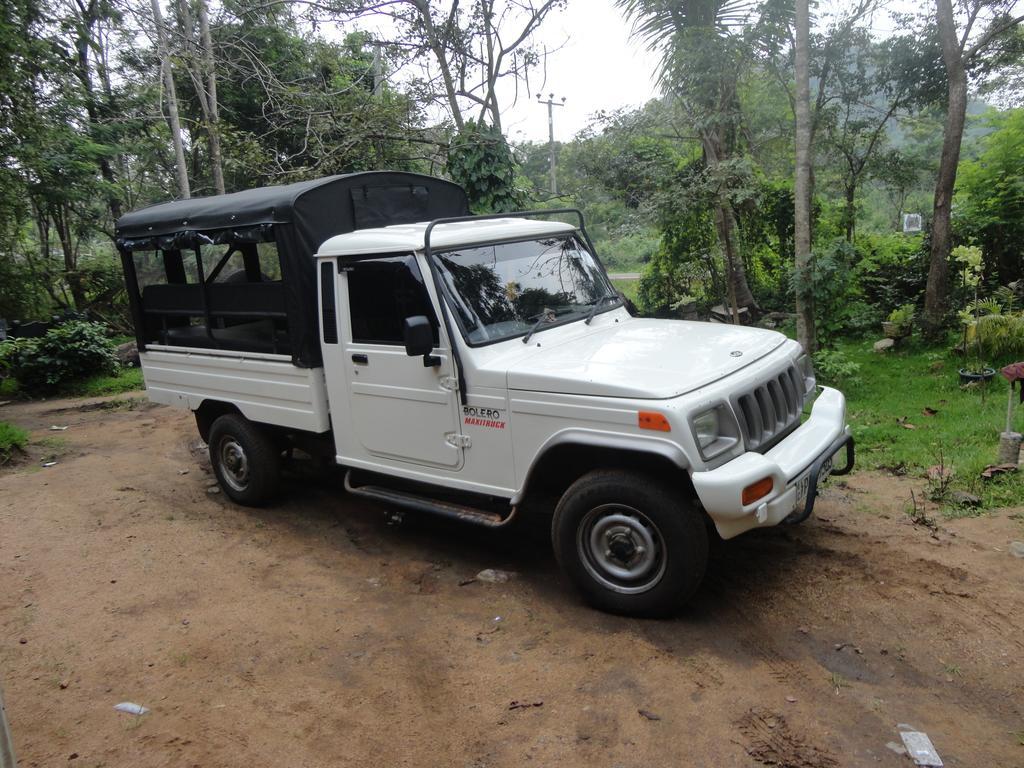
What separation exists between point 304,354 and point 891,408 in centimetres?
587

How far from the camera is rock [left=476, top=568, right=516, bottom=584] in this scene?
14.6ft

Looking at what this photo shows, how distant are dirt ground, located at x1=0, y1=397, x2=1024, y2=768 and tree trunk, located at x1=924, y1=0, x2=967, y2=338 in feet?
16.3

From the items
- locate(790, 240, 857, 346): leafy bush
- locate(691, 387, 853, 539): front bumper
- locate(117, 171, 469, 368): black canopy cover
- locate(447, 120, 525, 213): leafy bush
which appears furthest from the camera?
locate(447, 120, 525, 213): leafy bush

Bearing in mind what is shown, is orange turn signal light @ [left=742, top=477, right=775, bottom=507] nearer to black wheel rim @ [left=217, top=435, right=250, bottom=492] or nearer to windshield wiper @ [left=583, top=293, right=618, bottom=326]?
windshield wiper @ [left=583, top=293, right=618, bottom=326]

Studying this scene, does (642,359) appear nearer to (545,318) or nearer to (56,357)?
(545,318)

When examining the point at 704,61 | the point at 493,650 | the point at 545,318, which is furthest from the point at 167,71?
the point at 493,650

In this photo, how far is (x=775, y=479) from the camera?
3.50m

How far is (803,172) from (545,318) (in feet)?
16.6

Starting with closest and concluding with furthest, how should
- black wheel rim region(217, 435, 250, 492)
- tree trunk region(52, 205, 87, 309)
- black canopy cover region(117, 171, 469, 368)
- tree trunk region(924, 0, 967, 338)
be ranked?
black canopy cover region(117, 171, 469, 368)
black wheel rim region(217, 435, 250, 492)
tree trunk region(924, 0, 967, 338)
tree trunk region(52, 205, 87, 309)

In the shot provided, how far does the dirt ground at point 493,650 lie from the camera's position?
115 inches

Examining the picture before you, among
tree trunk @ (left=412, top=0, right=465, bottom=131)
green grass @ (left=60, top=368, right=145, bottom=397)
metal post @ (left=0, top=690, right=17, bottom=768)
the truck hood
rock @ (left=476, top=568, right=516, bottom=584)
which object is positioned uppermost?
tree trunk @ (left=412, top=0, right=465, bottom=131)

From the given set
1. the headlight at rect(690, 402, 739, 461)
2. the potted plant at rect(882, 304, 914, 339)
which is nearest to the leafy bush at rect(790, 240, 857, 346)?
the potted plant at rect(882, 304, 914, 339)

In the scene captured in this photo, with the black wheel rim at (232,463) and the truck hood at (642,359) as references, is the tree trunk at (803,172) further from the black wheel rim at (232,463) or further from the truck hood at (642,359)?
the black wheel rim at (232,463)

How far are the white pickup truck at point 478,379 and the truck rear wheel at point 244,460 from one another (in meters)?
0.02
